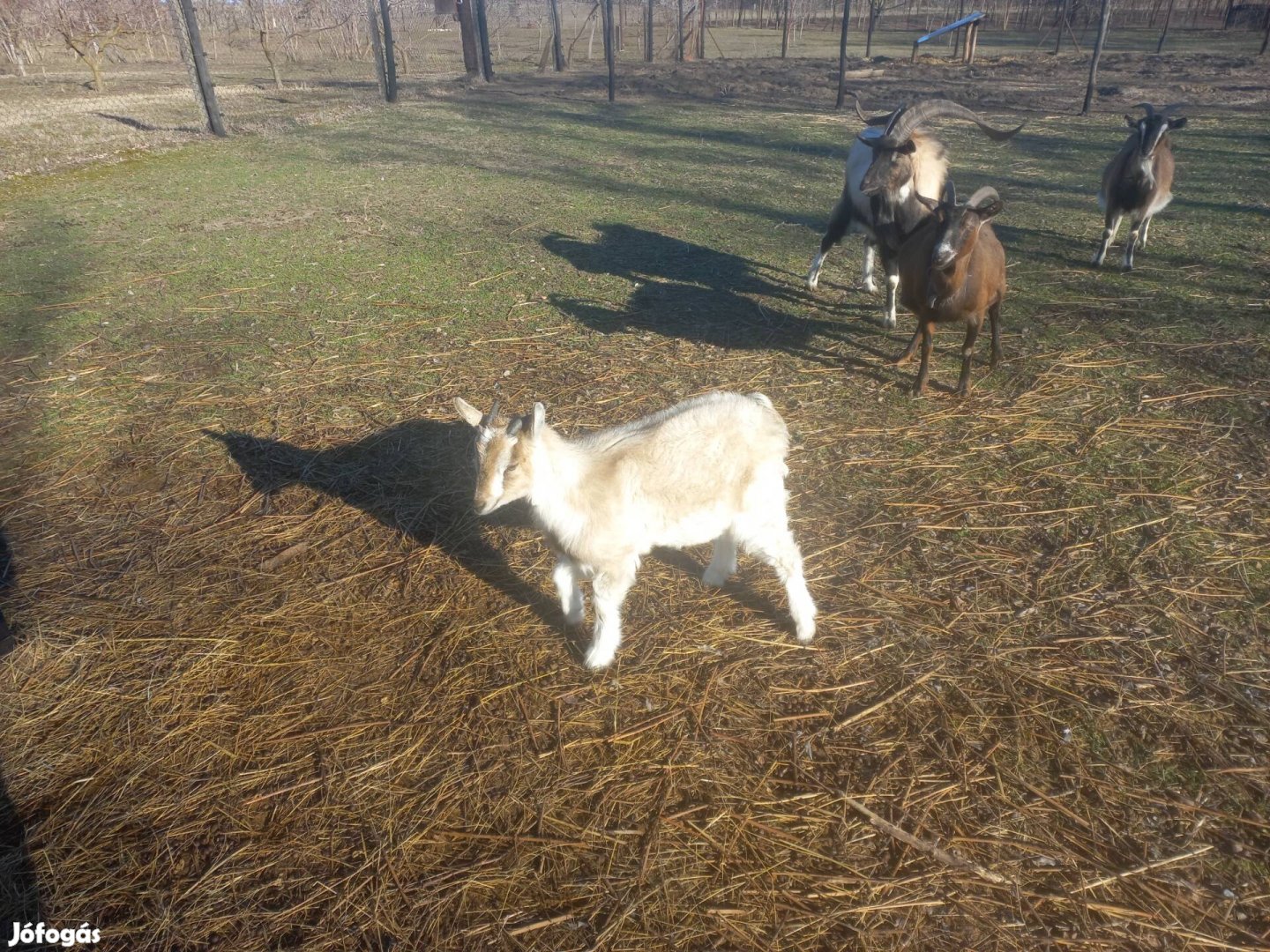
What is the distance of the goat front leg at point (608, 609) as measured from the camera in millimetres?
3648

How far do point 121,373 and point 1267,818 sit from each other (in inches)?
333

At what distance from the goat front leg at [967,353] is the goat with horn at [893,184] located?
1.25 meters

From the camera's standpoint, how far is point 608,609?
369 cm

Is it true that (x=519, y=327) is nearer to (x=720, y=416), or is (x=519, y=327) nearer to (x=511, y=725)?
(x=720, y=416)

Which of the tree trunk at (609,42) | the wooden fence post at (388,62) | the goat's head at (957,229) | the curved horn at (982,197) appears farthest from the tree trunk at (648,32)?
the goat's head at (957,229)

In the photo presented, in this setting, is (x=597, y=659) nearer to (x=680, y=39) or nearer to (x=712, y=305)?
(x=712, y=305)

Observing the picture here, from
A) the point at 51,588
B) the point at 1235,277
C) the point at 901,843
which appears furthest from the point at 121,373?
the point at 1235,277

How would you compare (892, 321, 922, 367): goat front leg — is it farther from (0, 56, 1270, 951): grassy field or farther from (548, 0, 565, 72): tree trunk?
(548, 0, 565, 72): tree trunk

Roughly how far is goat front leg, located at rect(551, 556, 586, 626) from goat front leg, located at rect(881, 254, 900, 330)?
5118 mm

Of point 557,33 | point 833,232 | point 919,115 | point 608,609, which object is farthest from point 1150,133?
point 557,33

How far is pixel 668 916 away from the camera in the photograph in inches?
108

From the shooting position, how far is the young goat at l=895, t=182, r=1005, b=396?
223 inches

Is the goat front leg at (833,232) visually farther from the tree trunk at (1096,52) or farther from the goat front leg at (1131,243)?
the tree trunk at (1096,52)

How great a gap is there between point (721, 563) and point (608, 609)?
89 cm
